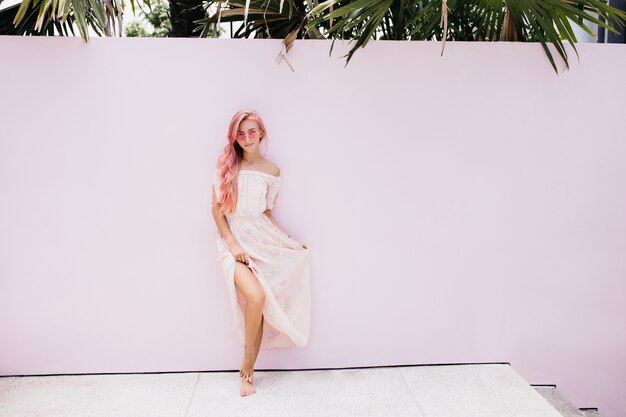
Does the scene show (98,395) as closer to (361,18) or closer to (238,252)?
(238,252)

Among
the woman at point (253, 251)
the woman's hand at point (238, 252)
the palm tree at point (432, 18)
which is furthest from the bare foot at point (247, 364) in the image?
the palm tree at point (432, 18)

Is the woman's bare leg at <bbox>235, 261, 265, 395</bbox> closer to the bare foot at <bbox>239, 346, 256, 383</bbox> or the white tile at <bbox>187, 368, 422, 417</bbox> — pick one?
the bare foot at <bbox>239, 346, 256, 383</bbox>

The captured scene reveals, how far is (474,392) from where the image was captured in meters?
3.09

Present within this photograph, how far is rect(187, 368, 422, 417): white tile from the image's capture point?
9.35 ft

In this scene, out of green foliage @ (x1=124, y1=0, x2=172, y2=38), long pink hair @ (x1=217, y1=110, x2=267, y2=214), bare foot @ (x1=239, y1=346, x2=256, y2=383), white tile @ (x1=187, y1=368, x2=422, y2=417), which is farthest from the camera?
green foliage @ (x1=124, y1=0, x2=172, y2=38)

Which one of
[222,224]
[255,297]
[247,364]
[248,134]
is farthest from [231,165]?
[247,364]

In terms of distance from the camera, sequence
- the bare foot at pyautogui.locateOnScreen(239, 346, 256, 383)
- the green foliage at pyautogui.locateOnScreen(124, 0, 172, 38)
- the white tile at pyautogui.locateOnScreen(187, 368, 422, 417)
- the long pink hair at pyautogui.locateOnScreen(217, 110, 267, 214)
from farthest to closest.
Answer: the green foliage at pyautogui.locateOnScreen(124, 0, 172, 38) → the bare foot at pyautogui.locateOnScreen(239, 346, 256, 383) → the long pink hair at pyautogui.locateOnScreen(217, 110, 267, 214) → the white tile at pyautogui.locateOnScreen(187, 368, 422, 417)

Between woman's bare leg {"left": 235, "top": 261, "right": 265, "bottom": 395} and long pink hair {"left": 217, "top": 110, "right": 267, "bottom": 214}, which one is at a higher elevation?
long pink hair {"left": 217, "top": 110, "right": 267, "bottom": 214}

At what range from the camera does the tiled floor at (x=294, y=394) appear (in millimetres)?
2857

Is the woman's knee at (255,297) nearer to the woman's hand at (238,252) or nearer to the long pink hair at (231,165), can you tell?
the woman's hand at (238,252)

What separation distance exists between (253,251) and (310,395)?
3.00 ft

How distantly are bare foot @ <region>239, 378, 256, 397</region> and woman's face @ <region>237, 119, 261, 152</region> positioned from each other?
1.38 meters

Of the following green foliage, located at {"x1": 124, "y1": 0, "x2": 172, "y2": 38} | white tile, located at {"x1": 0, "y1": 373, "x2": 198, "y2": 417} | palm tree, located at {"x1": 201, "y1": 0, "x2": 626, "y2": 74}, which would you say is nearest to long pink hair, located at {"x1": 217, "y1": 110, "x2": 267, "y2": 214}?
palm tree, located at {"x1": 201, "y1": 0, "x2": 626, "y2": 74}

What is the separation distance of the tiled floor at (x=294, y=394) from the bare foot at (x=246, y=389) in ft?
0.10
